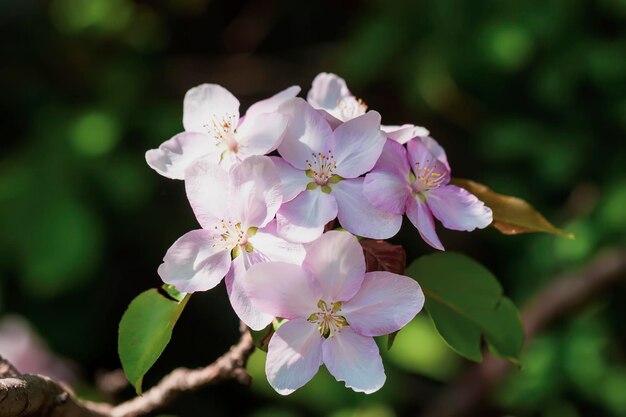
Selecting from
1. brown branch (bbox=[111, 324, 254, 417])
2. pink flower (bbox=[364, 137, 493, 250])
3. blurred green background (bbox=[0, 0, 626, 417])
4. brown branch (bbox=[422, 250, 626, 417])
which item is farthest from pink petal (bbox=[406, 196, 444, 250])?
brown branch (bbox=[422, 250, 626, 417])

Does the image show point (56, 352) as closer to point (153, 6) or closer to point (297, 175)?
point (153, 6)

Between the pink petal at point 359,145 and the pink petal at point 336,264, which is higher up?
the pink petal at point 359,145

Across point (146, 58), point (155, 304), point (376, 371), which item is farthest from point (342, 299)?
point (146, 58)

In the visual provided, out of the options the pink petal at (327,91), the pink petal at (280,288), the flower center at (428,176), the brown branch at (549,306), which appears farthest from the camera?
the brown branch at (549,306)

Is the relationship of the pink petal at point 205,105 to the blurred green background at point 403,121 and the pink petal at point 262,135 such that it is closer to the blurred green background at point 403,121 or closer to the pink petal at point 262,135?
the pink petal at point 262,135

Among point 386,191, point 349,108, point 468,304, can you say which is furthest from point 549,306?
point 386,191

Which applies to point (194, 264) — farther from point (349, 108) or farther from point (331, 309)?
point (349, 108)

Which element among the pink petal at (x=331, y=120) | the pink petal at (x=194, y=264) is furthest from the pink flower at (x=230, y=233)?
the pink petal at (x=331, y=120)

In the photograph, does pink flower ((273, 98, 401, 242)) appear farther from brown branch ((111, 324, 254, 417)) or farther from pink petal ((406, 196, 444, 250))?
brown branch ((111, 324, 254, 417))
